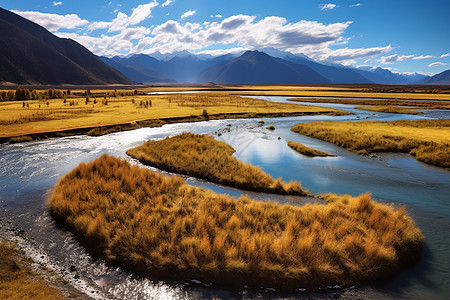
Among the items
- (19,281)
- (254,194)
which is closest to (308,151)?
(254,194)

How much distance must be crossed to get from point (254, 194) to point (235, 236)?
6.93 m

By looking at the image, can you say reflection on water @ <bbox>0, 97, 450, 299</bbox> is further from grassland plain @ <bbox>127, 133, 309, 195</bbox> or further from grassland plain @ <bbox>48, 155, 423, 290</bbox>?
grassland plain @ <bbox>127, 133, 309, 195</bbox>

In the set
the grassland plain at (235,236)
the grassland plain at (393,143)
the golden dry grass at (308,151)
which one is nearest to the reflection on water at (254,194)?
the grassland plain at (235,236)

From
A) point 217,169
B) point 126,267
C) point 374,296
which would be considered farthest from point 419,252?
point 217,169

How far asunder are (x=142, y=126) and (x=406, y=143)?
37873 millimetres

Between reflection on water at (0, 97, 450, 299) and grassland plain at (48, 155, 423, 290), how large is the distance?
515 mm

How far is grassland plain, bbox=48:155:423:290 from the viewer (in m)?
8.80

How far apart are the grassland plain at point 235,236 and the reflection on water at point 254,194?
52 centimetres

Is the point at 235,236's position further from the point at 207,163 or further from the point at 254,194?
the point at 207,163

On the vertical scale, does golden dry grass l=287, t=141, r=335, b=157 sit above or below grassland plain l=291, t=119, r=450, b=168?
below

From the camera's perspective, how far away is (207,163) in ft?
71.6

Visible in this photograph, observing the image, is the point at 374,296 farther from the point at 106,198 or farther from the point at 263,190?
the point at 106,198

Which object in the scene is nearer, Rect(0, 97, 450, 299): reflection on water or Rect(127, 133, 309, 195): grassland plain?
Rect(0, 97, 450, 299): reflection on water

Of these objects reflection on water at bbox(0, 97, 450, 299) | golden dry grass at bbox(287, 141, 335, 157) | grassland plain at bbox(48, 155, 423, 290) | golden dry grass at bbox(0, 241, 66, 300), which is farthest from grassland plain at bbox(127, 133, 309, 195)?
golden dry grass at bbox(0, 241, 66, 300)
